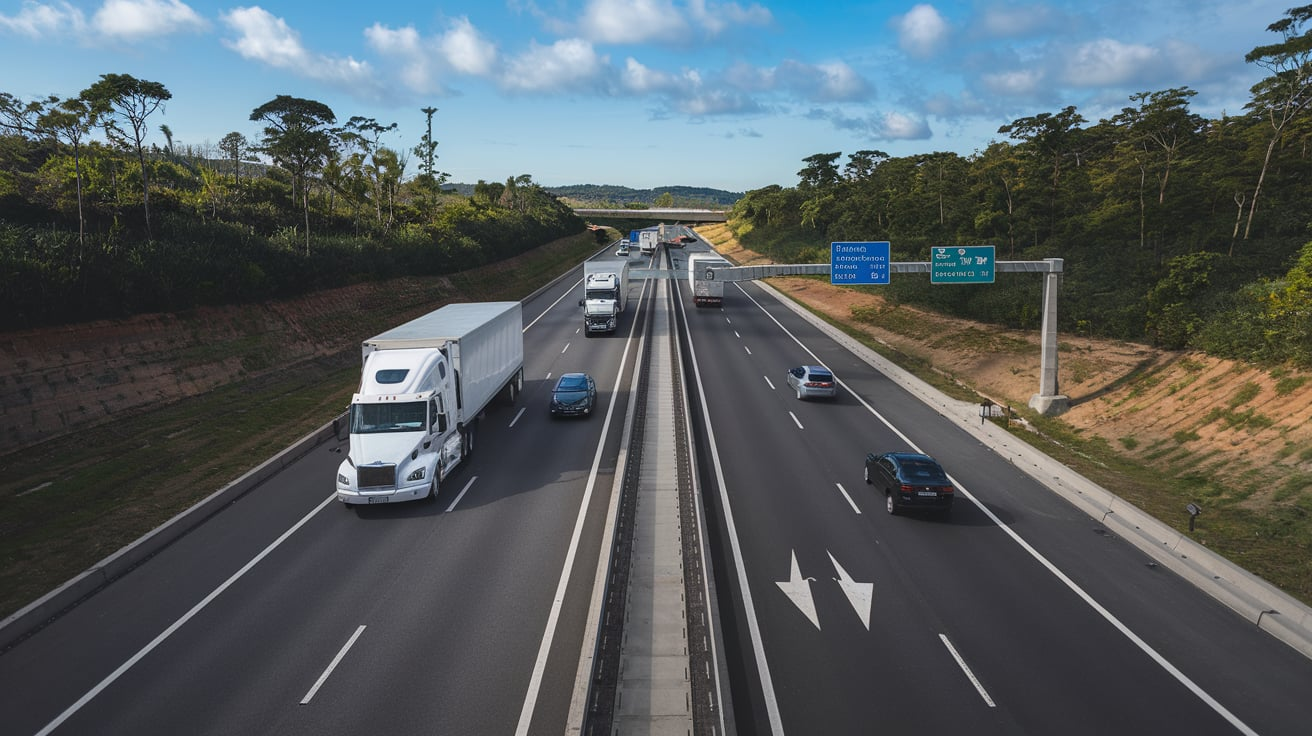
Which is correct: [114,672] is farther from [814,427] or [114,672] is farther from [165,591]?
[814,427]

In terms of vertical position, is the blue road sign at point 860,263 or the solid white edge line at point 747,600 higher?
the blue road sign at point 860,263

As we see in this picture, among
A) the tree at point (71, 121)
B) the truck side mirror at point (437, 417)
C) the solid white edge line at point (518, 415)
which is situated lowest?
the solid white edge line at point (518, 415)

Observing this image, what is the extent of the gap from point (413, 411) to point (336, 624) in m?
7.54

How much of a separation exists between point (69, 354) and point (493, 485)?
1761 cm

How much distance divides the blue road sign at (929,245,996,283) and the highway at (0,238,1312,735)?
34.4ft

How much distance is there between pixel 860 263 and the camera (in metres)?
32.0

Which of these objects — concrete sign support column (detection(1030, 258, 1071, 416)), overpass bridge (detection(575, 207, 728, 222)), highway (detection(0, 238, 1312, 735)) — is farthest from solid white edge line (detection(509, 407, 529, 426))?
overpass bridge (detection(575, 207, 728, 222))

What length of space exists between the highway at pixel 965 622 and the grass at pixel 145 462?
1429 centimetres

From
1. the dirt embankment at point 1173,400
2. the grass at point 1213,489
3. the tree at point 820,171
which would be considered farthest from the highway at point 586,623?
the tree at point 820,171

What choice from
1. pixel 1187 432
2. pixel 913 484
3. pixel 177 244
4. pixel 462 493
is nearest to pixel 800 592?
pixel 913 484

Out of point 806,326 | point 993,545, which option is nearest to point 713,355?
point 806,326

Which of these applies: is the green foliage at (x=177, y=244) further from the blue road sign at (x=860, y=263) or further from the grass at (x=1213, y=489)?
the grass at (x=1213, y=489)

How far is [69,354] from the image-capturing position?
26.0 metres

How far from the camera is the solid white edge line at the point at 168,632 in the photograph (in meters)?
10.9
